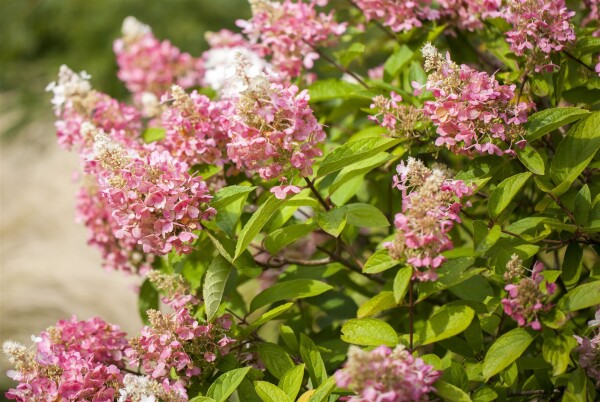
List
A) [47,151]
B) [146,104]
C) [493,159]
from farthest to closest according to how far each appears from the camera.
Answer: [47,151] < [146,104] < [493,159]

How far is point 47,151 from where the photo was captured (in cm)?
502

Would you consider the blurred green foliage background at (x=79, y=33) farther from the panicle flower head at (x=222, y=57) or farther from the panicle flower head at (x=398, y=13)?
the panicle flower head at (x=398, y=13)

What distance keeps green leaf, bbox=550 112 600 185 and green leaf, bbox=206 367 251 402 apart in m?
0.63

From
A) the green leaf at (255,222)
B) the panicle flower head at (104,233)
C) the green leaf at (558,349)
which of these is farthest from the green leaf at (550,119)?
the panicle flower head at (104,233)

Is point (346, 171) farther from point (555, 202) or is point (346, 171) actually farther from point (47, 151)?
point (47, 151)

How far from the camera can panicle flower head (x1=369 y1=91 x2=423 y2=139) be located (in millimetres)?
1436

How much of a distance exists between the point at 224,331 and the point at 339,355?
0.25 m

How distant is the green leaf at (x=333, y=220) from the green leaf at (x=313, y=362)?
0.69ft

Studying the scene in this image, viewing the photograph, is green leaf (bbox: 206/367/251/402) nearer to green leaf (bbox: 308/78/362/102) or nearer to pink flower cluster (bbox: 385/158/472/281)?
pink flower cluster (bbox: 385/158/472/281)

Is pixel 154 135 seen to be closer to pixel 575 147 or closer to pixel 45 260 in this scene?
pixel 575 147

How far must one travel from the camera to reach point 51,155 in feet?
16.3

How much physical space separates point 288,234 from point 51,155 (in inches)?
152

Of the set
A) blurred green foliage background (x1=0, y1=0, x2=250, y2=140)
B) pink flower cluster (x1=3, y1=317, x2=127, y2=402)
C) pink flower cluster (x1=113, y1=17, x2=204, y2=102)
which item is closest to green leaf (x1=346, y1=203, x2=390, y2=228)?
pink flower cluster (x1=3, y1=317, x2=127, y2=402)

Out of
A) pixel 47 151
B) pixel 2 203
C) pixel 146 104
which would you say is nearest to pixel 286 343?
pixel 146 104
